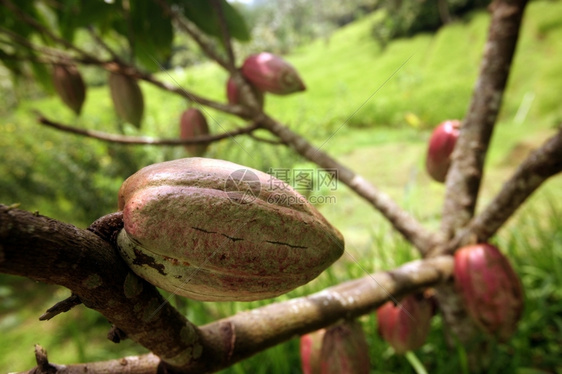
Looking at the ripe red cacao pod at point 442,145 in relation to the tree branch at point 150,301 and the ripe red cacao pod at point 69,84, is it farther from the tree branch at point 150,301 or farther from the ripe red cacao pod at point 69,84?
the ripe red cacao pod at point 69,84

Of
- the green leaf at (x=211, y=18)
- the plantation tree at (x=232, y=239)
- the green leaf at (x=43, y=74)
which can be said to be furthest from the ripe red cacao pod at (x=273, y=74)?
the green leaf at (x=43, y=74)

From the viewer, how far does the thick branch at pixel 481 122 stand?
0.53 m

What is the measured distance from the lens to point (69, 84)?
0.70m

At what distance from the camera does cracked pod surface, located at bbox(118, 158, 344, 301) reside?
0.17m

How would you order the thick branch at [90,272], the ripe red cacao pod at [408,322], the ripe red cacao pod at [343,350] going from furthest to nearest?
the ripe red cacao pod at [408,322] → the ripe red cacao pod at [343,350] → the thick branch at [90,272]

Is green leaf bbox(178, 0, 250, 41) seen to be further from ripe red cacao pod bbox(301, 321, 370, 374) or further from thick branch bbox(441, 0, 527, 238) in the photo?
ripe red cacao pod bbox(301, 321, 370, 374)

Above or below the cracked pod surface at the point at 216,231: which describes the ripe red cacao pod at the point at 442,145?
below

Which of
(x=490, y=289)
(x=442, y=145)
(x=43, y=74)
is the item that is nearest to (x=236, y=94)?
(x=442, y=145)

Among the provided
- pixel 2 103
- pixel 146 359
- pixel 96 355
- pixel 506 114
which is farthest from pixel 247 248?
pixel 506 114

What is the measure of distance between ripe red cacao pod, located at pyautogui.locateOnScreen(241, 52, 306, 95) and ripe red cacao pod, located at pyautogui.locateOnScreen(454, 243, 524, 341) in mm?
302

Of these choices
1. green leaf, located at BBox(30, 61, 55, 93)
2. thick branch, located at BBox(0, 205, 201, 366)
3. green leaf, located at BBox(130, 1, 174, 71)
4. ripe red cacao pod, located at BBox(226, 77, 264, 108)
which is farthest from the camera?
green leaf, located at BBox(30, 61, 55, 93)

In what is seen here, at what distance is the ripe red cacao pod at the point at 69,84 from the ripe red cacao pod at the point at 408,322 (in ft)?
2.12

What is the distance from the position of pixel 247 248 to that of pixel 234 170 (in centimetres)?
4

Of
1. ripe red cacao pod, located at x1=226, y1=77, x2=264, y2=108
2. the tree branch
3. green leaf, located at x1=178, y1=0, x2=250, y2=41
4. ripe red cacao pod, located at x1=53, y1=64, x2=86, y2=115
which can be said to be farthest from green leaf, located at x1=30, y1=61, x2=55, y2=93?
the tree branch
